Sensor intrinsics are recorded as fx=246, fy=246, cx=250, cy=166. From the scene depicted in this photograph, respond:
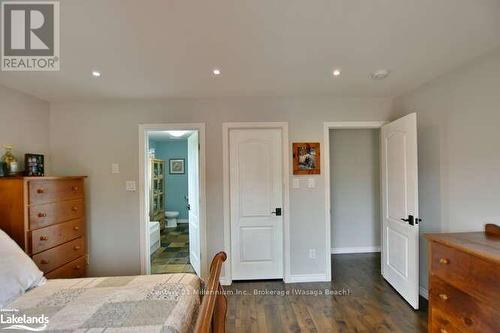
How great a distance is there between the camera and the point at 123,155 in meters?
3.15

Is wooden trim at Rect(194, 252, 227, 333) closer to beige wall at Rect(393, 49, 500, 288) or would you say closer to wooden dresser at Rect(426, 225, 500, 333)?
wooden dresser at Rect(426, 225, 500, 333)

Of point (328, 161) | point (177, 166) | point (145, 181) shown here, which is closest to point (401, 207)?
point (328, 161)

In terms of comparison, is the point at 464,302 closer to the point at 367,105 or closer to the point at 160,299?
the point at 160,299

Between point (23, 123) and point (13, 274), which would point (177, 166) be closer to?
point (23, 123)

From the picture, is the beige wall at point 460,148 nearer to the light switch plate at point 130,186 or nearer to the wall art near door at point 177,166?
the light switch plate at point 130,186

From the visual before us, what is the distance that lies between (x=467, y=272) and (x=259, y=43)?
6.68 feet

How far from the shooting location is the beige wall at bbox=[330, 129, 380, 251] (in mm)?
4348

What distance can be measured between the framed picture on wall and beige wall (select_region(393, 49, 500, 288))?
5.50m

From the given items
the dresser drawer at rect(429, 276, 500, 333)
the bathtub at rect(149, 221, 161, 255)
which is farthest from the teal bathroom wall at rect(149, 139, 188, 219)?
the dresser drawer at rect(429, 276, 500, 333)

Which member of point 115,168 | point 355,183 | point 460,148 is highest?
point 460,148

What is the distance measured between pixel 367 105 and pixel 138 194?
125 inches

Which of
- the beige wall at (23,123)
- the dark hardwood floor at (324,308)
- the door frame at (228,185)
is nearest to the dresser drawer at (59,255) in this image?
the beige wall at (23,123)

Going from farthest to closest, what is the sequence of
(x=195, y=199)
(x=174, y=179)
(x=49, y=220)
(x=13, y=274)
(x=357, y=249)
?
1. (x=174, y=179)
2. (x=357, y=249)
3. (x=195, y=199)
4. (x=49, y=220)
5. (x=13, y=274)

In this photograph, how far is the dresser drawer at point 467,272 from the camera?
138 centimetres
